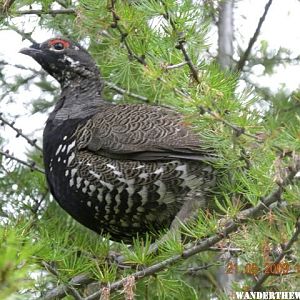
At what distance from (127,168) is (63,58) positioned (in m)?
1.02

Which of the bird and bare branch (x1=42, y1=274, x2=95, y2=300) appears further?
the bird

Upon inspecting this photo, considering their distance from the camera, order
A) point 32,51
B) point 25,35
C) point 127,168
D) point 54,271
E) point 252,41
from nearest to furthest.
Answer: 1. point 54,271
2. point 127,168
3. point 32,51
4. point 25,35
5. point 252,41

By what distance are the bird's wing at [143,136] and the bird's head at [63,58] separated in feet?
1.79

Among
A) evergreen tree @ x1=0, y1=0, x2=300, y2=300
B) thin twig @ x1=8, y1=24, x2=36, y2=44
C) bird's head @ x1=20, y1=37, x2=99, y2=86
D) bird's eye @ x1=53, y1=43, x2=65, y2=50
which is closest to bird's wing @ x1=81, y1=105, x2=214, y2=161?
evergreen tree @ x1=0, y1=0, x2=300, y2=300

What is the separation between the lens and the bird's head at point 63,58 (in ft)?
14.9

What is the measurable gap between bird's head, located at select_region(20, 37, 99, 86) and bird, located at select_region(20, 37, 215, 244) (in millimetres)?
390

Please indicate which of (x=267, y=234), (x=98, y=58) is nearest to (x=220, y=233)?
(x=267, y=234)

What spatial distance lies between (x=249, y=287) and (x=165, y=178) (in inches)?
47.9

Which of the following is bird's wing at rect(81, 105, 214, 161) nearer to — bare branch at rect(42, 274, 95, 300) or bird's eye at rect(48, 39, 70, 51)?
bird's eye at rect(48, 39, 70, 51)

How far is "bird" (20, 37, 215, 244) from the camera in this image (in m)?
3.89

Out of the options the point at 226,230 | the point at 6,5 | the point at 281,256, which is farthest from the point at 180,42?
the point at 6,5

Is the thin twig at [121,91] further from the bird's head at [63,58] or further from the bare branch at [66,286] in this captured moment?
the bare branch at [66,286]

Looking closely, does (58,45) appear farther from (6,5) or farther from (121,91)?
(6,5)

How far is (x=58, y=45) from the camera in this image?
15.0 feet
